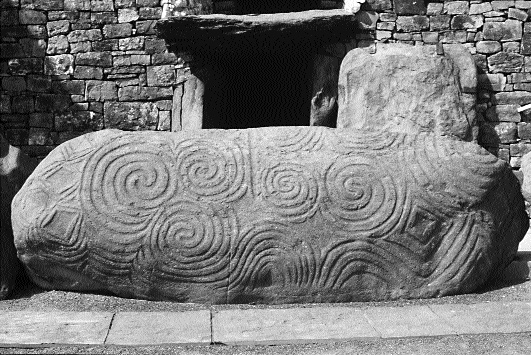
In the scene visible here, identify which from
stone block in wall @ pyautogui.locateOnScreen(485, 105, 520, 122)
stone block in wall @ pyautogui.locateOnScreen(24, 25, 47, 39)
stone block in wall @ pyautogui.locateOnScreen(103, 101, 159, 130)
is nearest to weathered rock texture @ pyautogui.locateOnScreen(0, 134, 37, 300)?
stone block in wall @ pyautogui.locateOnScreen(103, 101, 159, 130)

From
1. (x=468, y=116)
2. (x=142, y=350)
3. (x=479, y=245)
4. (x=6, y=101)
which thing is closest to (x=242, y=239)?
(x=142, y=350)

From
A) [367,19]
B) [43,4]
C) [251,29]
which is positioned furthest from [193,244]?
[43,4]

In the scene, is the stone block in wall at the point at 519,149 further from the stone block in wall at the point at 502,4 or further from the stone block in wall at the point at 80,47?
the stone block in wall at the point at 80,47

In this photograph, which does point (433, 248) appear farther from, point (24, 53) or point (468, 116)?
point (24, 53)

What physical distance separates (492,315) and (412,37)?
203 inches

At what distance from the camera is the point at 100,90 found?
28.9 feet

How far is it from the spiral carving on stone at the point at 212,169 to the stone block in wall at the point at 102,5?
194 inches

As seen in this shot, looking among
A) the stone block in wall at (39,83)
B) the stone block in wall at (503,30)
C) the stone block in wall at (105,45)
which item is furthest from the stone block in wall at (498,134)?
the stone block in wall at (39,83)

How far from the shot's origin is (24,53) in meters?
8.96

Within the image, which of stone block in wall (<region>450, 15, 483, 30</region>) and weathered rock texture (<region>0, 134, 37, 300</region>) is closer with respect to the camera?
weathered rock texture (<region>0, 134, 37, 300</region>)

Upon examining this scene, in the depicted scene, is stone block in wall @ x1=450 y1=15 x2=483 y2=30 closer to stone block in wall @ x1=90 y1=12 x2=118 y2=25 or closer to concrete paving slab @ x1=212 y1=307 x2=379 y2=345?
stone block in wall @ x1=90 y1=12 x2=118 y2=25

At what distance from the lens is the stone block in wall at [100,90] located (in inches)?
347

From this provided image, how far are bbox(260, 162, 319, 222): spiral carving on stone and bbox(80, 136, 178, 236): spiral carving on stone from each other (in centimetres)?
50

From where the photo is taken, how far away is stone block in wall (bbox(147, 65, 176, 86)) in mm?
8719
